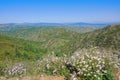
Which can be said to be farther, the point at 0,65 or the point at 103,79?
the point at 0,65

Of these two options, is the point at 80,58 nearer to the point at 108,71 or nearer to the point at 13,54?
the point at 108,71

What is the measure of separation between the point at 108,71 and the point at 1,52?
569ft

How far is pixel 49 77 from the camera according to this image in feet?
38.5

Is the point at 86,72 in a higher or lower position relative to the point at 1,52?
higher

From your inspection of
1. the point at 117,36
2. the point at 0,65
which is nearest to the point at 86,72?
the point at 0,65

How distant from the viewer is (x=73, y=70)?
37.7ft

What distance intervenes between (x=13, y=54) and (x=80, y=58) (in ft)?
545

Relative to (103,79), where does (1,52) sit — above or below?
below

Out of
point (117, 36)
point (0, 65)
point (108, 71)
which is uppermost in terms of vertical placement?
point (108, 71)

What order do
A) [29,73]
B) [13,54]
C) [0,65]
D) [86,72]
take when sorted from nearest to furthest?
1. [86,72]
2. [29,73]
3. [0,65]
4. [13,54]

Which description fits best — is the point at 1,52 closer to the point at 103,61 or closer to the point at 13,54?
the point at 13,54

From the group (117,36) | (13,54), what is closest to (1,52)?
(13,54)

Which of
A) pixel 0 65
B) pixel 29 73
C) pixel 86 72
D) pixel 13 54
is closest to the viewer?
pixel 86 72

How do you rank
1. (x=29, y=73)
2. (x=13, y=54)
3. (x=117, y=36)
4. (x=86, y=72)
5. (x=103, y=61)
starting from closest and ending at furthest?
(x=86, y=72)
(x=103, y=61)
(x=29, y=73)
(x=117, y=36)
(x=13, y=54)
